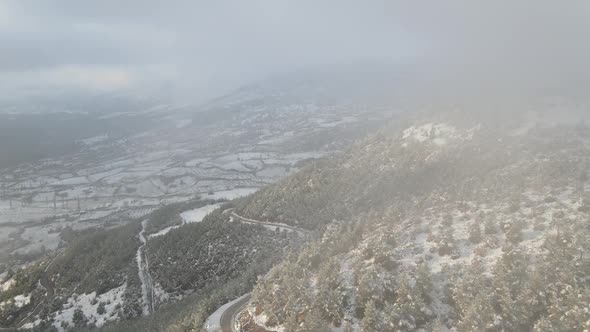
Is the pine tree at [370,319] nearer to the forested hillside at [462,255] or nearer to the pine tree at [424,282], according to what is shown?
the forested hillside at [462,255]

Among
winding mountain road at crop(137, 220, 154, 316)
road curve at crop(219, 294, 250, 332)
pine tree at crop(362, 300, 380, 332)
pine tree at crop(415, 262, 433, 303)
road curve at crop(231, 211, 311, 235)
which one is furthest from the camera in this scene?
Answer: road curve at crop(231, 211, 311, 235)

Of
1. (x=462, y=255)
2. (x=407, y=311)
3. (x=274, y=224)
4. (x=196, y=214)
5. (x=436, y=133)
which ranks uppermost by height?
(x=436, y=133)

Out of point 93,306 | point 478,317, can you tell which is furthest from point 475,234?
point 93,306

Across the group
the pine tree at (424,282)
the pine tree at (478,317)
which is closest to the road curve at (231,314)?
the pine tree at (424,282)

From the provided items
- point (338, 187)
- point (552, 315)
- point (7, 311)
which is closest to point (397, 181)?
point (338, 187)

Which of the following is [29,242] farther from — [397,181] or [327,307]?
[327,307]

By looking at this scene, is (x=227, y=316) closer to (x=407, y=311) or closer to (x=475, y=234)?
(x=407, y=311)

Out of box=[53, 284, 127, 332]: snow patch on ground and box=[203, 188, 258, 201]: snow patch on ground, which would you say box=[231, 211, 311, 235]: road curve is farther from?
box=[203, 188, 258, 201]: snow patch on ground

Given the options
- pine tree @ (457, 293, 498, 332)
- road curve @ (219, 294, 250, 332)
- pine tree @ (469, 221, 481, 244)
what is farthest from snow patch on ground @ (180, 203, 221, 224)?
pine tree @ (457, 293, 498, 332)

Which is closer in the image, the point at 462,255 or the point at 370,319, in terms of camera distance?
the point at 370,319
